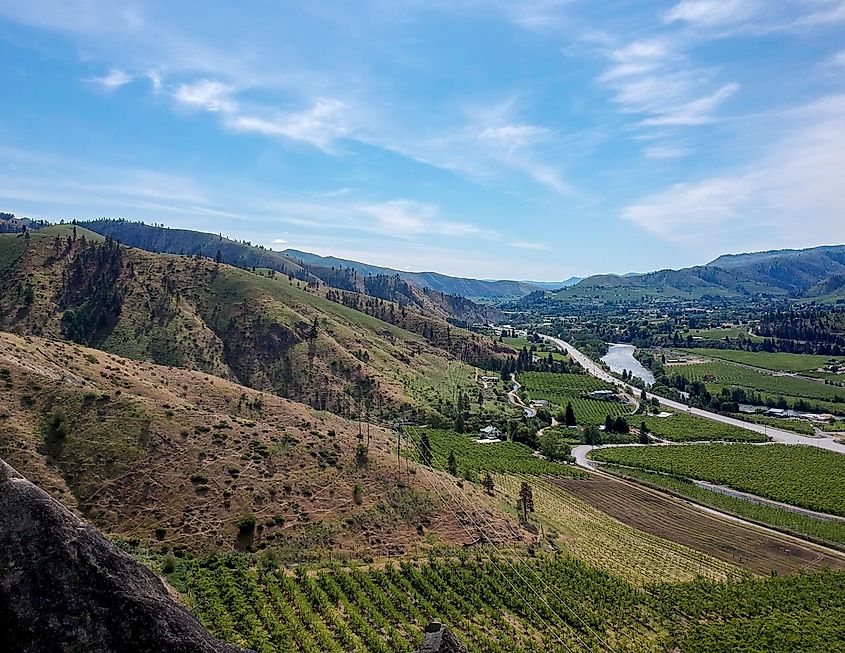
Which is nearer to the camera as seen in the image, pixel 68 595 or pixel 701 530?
pixel 68 595

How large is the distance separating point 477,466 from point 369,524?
4367cm

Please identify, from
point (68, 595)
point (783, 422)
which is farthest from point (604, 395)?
point (68, 595)

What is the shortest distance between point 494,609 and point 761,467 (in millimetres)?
90892

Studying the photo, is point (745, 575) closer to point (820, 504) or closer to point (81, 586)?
point (820, 504)

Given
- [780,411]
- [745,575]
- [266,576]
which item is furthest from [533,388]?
[266,576]

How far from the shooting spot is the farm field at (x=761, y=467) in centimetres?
9438

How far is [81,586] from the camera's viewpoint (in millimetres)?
10320

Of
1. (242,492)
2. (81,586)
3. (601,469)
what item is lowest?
(601,469)

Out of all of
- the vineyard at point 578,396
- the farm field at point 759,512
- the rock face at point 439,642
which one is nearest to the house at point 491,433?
the farm field at point 759,512

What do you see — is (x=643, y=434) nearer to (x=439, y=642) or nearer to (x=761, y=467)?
(x=761, y=467)

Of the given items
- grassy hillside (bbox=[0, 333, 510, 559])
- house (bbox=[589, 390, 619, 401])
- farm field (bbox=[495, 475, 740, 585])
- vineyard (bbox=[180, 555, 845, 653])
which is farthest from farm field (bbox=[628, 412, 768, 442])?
grassy hillside (bbox=[0, 333, 510, 559])

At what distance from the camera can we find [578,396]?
587 feet

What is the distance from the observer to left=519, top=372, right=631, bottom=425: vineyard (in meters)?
157

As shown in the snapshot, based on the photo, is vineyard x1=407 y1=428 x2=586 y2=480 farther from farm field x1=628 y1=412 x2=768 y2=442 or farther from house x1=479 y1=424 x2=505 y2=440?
farm field x1=628 y1=412 x2=768 y2=442
